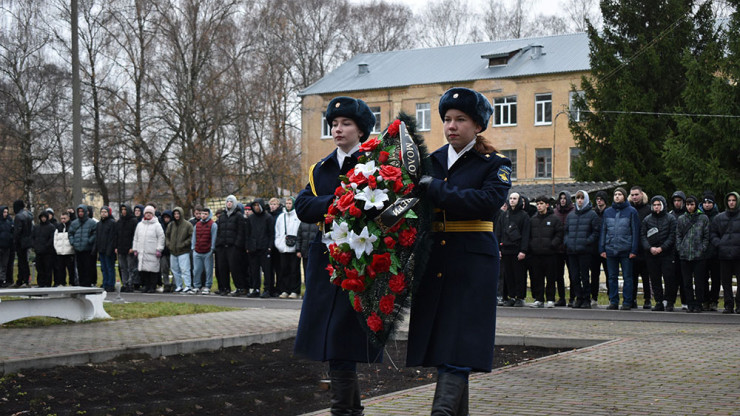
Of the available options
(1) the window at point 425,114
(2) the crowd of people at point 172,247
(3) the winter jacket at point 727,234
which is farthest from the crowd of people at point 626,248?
(1) the window at point 425,114

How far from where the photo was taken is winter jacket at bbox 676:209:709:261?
15.4 metres

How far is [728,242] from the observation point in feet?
49.5

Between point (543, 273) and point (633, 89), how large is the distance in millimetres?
21001

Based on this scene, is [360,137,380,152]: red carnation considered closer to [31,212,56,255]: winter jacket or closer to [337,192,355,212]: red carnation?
[337,192,355,212]: red carnation

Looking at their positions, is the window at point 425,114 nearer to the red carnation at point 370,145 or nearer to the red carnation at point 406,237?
the red carnation at point 370,145

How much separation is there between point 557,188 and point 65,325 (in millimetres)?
22599

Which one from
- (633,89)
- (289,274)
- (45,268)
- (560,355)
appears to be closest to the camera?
(560,355)

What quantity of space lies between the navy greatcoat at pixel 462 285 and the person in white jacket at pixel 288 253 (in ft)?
44.7

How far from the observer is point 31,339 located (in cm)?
1114

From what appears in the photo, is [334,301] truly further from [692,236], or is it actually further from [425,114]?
[425,114]

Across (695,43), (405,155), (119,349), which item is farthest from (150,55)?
(405,155)

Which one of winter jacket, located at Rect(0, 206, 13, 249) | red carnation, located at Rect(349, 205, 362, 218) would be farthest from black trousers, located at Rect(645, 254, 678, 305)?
winter jacket, located at Rect(0, 206, 13, 249)

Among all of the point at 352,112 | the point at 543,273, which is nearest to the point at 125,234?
the point at 543,273

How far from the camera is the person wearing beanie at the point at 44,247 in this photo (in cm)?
2302
